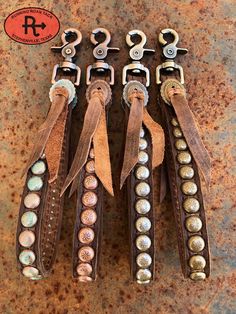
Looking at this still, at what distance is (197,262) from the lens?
0.75 m

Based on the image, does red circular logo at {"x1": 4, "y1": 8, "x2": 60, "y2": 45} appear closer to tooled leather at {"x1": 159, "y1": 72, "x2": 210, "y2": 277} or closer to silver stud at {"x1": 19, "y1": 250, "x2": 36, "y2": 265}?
tooled leather at {"x1": 159, "y1": 72, "x2": 210, "y2": 277}

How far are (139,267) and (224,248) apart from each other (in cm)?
21

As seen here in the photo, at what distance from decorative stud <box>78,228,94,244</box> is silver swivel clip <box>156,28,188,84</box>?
0.35 m

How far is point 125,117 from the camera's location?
87cm

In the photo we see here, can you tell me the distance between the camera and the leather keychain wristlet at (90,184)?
75 cm

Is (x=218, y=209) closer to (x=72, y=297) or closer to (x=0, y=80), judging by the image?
(x=72, y=297)

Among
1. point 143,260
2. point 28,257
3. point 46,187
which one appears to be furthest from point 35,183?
point 143,260

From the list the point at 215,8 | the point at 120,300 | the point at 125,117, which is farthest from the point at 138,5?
the point at 120,300

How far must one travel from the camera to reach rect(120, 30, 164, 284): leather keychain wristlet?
0.75m

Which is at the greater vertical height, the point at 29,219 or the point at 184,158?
the point at 184,158

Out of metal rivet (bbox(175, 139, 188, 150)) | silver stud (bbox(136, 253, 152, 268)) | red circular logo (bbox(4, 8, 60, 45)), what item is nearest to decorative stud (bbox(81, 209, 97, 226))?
silver stud (bbox(136, 253, 152, 268))

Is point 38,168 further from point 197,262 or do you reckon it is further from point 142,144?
point 197,262

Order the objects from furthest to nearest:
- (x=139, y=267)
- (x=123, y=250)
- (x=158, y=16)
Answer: (x=158, y=16) → (x=123, y=250) → (x=139, y=267)

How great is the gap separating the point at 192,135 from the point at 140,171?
0.39 ft
